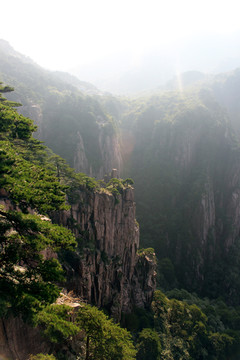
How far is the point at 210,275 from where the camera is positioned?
58.2m

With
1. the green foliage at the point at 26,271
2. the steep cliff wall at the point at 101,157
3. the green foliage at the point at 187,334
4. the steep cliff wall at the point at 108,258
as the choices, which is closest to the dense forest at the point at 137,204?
the green foliage at the point at 26,271

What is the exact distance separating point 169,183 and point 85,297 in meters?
58.6

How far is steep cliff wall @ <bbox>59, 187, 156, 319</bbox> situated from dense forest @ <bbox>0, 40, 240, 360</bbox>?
26.0 inches

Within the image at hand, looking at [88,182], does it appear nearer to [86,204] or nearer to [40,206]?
[86,204]

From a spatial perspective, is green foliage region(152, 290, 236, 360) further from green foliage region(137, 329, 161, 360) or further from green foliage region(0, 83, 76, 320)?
green foliage region(0, 83, 76, 320)

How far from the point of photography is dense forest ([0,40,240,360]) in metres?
7.56

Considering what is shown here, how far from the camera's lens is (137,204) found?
7038 centimetres

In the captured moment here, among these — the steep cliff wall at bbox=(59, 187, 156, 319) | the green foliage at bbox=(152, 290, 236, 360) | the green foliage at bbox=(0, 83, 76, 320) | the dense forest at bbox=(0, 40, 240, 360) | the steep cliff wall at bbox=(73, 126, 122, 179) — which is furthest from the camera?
the steep cliff wall at bbox=(73, 126, 122, 179)

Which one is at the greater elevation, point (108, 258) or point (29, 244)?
point (29, 244)

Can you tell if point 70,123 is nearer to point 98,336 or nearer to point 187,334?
point 187,334

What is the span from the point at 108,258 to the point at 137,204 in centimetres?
4415

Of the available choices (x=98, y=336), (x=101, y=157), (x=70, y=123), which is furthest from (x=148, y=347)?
(x=70, y=123)

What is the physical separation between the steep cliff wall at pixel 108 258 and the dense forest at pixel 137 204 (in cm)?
66

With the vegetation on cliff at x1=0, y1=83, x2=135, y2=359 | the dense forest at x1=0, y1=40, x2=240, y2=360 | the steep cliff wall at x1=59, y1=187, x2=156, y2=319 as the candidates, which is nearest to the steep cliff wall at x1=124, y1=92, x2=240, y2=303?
the dense forest at x1=0, y1=40, x2=240, y2=360
